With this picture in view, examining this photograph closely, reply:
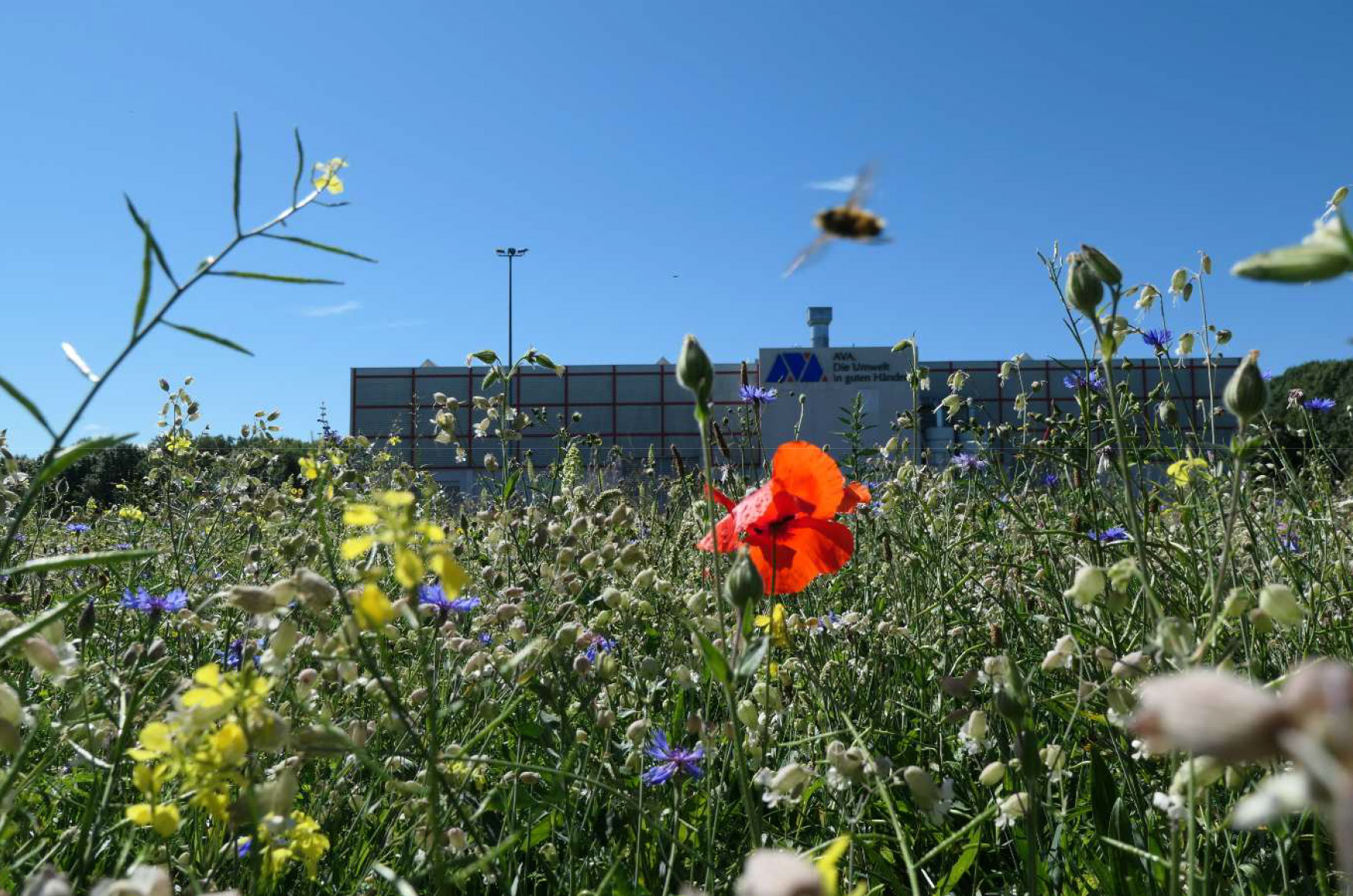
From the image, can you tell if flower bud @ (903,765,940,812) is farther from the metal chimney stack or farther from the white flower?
the metal chimney stack

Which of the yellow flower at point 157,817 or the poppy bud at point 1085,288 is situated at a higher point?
the poppy bud at point 1085,288

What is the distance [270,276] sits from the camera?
959 millimetres

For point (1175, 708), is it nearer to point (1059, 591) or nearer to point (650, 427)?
point (1059, 591)

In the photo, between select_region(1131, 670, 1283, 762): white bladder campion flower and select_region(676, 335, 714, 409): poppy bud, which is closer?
select_region(1131, 670, 1283, 762): white bladder campion flower

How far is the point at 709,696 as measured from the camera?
1.52 metres

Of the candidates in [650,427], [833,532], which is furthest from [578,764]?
[650,427]

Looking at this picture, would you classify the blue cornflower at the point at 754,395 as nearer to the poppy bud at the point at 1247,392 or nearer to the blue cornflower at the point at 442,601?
the blue cornflower at the point at 442,601

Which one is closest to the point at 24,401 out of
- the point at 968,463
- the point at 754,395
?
the point at 754,395

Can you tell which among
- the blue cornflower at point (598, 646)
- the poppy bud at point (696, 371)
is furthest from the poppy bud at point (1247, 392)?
the blue cornflower at point (598, 646)

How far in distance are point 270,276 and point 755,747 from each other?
904mm

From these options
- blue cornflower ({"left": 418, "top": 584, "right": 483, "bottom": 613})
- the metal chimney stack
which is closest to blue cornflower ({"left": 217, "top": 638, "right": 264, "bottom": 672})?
blue cornflower ({"left": 418, "top": 584, "right": 483, "bottom": 613})

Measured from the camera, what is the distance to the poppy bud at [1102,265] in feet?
3.17

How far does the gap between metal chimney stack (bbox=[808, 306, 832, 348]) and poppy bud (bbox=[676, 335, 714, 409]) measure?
1232 inches

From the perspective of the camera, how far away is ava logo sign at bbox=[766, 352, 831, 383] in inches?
1121
